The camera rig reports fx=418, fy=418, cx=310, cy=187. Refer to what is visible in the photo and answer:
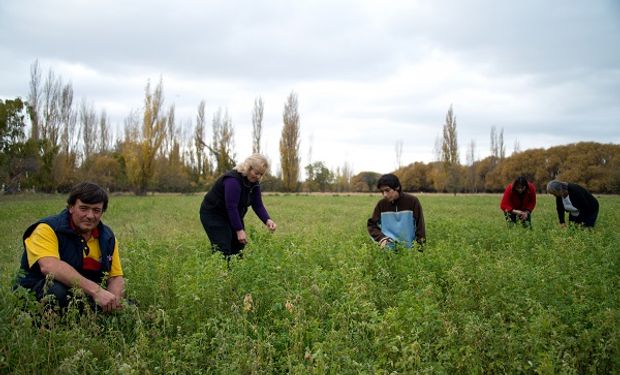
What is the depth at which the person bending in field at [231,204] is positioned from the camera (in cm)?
528

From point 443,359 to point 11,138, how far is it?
20757 millimetres

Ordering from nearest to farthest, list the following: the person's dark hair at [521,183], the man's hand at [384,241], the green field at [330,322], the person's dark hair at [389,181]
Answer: the green field at [330,322]
the man's hand at [384,241]
the person's dark hair at [389,181]
the person's dark hair at [521,183]

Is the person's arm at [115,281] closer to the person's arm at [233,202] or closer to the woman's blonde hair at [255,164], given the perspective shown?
the person's arm at [233,202]

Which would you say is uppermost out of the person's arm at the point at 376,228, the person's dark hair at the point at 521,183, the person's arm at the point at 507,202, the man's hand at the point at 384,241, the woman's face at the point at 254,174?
the woman's face at the point at 254,174

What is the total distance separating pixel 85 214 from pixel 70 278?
545 mm

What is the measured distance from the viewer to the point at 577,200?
8.41 metres

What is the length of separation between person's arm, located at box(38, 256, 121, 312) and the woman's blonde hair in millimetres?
2342

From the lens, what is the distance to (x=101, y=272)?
12.6 feet

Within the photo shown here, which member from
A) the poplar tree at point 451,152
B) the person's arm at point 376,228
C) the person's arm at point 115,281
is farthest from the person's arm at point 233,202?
the poplar tree at point 451,152

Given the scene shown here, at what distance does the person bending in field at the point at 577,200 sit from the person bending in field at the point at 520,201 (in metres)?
0.55

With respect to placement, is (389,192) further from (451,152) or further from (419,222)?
(451,152)

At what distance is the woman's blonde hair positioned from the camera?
5266 mm

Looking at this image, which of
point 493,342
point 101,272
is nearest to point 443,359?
point 493,342

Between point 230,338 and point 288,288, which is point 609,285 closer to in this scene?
point 288,288
